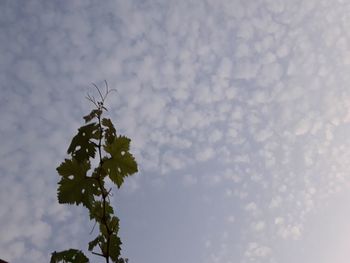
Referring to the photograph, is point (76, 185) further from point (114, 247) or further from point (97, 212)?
point (114, 247)

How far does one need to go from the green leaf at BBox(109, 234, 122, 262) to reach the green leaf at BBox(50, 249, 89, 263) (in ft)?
0.56

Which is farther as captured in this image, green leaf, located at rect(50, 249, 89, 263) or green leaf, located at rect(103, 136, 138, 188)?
green leaf, located at rect(103, 136, 138, 188)

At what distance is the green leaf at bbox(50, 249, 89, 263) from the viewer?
2113mm

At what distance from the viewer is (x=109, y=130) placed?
232 centimetres

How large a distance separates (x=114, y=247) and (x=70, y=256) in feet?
0.92

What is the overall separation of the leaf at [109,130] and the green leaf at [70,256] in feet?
2.40

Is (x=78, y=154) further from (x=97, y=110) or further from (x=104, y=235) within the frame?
(x=104, y=235)

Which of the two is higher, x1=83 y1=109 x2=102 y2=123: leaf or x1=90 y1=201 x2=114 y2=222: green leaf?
x1=83 y1=109 x2=102 y2=123: leaf

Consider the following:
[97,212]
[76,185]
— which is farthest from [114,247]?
[76,185]

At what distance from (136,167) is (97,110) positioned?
0.51m

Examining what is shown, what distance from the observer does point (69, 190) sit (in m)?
2.27

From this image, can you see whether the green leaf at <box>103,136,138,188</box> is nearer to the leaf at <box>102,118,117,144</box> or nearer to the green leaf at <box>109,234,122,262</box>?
the leaf at <box>102,118,117,144</box>

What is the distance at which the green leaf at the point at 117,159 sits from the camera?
7.61 feet

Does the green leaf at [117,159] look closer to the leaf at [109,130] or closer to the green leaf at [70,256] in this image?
the leaf at [109,130]
